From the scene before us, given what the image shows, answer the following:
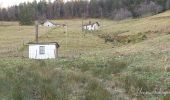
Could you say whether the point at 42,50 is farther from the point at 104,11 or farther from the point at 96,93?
the point at 104,11

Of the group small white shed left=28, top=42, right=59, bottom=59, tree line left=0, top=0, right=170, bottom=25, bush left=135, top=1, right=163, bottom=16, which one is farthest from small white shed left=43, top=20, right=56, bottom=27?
small white shed left=28, top=42, right=59, bottom=59

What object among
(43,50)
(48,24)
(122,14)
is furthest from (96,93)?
(122,14)

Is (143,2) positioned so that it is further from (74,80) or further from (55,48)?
(74,80)

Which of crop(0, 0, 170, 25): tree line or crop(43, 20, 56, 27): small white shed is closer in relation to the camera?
crop(43, 20, 56, 27): small white shed

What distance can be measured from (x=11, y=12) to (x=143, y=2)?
61.2 meters

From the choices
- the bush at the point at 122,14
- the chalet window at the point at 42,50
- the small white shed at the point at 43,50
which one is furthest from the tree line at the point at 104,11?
the chalet window at the point at 42,50

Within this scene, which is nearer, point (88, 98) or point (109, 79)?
point (88, 98)

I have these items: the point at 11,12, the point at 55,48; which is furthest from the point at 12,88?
the point at 11,12

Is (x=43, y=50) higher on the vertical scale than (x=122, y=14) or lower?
lower

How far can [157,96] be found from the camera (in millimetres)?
15023

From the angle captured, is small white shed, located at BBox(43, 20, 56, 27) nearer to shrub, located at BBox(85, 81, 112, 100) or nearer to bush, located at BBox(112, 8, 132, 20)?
bush, located at BBox(112, 8, 132, 20)

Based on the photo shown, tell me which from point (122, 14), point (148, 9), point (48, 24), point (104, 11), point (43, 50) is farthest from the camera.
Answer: point (104, 11)

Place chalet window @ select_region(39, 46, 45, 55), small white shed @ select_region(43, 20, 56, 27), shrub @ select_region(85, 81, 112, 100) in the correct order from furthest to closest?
small white shed @ select_region(43, 20, 56, 27)
chalet window @ select_region(39, 46, 45, 55)
shrub @ select_region(85, 81, 112, 100)

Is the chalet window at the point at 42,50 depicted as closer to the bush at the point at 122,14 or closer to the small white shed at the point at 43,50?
the small white shed at the point at 43,50
